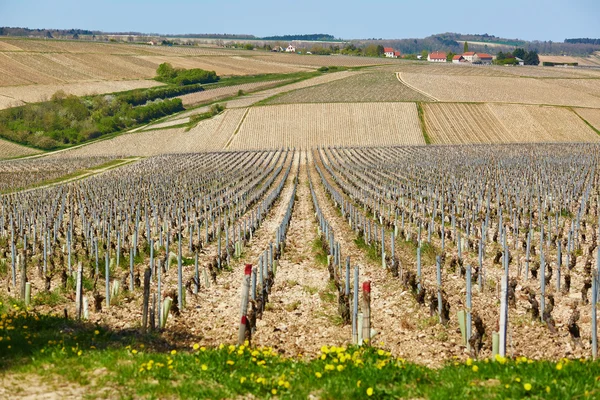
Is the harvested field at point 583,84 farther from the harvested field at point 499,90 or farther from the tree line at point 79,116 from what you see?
the tree line at point 79,116

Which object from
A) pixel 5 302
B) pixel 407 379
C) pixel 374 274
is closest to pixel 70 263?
pixel 5 302

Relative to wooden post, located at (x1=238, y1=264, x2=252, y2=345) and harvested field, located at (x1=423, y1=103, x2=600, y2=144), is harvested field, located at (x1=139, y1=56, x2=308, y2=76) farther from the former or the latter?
wooden post, located at (x1=238, y1=264, x2=252, y2=345)

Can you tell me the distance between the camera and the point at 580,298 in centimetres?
1481

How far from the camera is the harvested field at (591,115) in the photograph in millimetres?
80000

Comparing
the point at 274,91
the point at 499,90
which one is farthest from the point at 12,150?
the point at 499,90

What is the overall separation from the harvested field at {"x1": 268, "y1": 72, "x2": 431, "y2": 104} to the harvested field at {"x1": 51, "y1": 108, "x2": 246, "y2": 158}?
11845 mm

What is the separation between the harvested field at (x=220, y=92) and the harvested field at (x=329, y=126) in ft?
54.5

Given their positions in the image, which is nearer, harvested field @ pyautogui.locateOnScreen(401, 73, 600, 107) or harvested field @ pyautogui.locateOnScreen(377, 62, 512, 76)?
harvested field @ pyautogui.locateOnScreen(401, 73, 600, 107)

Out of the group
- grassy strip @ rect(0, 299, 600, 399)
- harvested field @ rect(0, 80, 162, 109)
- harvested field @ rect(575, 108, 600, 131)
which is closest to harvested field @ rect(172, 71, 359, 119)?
harvested field @ rect(0, 80, 162, 109)

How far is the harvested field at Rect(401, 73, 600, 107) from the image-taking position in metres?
91.6

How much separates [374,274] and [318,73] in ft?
376

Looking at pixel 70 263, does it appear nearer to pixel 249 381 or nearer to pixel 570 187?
pixel 249 381

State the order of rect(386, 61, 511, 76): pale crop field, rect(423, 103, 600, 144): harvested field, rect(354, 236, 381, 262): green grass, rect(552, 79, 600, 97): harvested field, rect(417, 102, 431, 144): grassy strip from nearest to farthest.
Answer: rect(354, 236, 381, 262): green grass → rect(417, 102, 431, 144): grassy strip → rect(423, 103, 600, 144): harvested field → rect(552, 79, 600, 97): harvested field → rect(386, 61, 511, 76): pale crop field

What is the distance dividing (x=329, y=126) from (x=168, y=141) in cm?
1832
